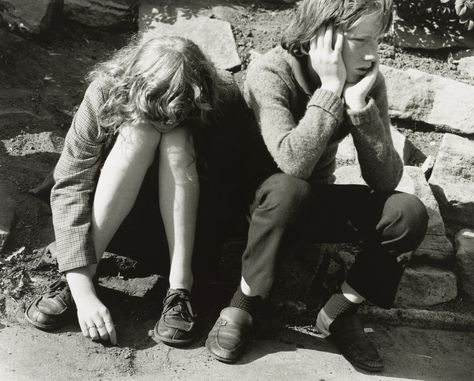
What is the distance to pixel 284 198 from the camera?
2.62 meters

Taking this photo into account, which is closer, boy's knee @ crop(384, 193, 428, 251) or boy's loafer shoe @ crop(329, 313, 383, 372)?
boy's knee @ crop(384, 193, 428, 251)

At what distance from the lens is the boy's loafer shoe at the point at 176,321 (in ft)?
9.29

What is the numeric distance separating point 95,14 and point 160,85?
2.30 m

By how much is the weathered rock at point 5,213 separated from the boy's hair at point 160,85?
820 millimetres

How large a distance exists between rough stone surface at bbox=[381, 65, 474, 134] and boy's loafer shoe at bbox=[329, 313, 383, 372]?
1.85 m

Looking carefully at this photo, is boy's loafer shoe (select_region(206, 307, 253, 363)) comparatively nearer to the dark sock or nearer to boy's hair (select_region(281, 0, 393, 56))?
the dark sock

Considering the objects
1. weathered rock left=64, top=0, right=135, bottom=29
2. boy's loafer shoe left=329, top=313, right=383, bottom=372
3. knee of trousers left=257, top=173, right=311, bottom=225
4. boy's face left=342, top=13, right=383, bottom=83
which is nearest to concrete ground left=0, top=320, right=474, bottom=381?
boy's loafer shoe left=329, top=313, right=383, bottom=372

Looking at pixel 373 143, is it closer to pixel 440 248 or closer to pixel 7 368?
pixel 440 248

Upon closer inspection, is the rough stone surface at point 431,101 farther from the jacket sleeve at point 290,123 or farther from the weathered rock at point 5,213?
the weathered rock at point 5,213

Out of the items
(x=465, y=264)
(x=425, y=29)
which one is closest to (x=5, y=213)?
(x=465, y=264)

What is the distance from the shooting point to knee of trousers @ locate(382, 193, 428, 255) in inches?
106

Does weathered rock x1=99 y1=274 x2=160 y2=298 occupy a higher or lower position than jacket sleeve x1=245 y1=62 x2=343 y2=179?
lower

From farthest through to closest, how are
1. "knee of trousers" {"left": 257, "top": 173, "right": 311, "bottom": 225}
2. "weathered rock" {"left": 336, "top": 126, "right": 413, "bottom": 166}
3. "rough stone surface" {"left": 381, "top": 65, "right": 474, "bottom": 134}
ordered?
"rough stone surface" {"left": 381, "top": 65, "right": 474, "bottom": 134} → "weathered rock" {"left": 336, "top": 126, "right": 413, "bottom": 166} → "knee of trousers" {"left": 257, "top": 173, "right": 311, "bottom": 225}

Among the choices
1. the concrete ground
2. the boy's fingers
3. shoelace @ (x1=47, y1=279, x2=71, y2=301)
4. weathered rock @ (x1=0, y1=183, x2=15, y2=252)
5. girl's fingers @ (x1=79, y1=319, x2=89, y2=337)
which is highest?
the boy's fingers
